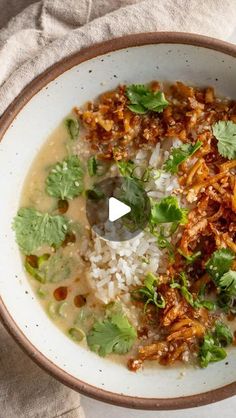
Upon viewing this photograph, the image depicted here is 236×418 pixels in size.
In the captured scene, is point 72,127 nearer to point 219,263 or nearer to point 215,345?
point 219,263

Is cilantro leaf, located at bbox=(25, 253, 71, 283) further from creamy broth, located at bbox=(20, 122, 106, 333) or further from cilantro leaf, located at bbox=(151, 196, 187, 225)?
cilantro leaf, located at bbox=(151, 196, 187, 225)

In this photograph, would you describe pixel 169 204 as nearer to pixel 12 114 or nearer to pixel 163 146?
pixel 163 146

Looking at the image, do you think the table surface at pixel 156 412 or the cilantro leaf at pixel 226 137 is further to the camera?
the table surface at pixel 156 412

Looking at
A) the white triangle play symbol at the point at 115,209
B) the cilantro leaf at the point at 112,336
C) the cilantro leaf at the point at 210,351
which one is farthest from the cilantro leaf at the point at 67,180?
the cilantro leaf at the point at 210,351

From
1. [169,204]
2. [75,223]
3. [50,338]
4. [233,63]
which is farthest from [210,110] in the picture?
[50,338]

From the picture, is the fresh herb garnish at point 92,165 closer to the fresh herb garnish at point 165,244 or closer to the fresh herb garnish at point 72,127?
the fresh herb garnish at point 72,127
